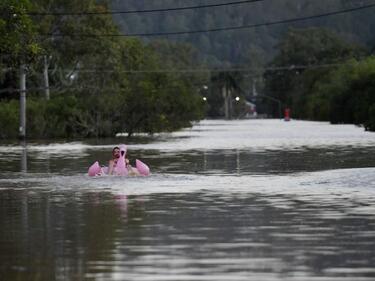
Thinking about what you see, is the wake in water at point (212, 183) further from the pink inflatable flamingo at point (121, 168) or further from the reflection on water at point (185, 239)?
the reflection on water at point (185, 239)

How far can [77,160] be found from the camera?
138 feet

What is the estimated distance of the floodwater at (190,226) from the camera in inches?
499

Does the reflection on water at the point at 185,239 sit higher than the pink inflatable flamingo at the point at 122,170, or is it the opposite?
the pink inflatable flamingo at the point at 122,170

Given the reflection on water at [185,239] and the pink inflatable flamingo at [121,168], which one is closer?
the reflection on water at [185,239]

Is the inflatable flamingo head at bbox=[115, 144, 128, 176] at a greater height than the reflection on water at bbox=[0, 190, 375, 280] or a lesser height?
greater

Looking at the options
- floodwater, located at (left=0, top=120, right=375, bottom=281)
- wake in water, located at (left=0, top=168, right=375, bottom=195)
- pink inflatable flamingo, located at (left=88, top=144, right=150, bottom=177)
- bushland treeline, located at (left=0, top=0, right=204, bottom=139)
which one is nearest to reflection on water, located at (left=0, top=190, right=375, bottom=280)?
floodwater, located at (left=0, top=120, right=375, bottom=281)

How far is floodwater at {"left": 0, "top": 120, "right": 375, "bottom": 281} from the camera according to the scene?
499 inches

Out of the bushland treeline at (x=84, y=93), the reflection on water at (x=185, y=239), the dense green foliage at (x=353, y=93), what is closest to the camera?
the reflection on water at (x=185, y=239)

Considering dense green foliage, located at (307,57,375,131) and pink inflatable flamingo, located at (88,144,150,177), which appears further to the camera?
dense green foliage, located at (307,57,375,131)

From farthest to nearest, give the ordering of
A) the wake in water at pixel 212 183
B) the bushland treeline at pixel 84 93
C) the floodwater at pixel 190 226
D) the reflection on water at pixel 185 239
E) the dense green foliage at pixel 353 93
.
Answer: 1. the dense green foliage at pixel 353 93
2. the bushland treeline at pixel 84 93
3. the wake in water at pixel 212 183
4. the floodwater at pixel 190 226
5. the reflection on water at pixel 185 239

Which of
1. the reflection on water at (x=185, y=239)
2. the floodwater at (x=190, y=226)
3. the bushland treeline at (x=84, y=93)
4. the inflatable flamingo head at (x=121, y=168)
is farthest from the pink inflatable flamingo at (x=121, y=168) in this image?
the bushland treeline at (x=84, y=93)

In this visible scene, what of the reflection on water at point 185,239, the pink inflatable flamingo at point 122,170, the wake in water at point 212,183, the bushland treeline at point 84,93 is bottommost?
the reflection on water at point 185,239

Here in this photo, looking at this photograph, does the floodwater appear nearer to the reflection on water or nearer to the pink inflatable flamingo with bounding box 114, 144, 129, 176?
the reflection on water

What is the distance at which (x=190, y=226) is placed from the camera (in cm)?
1723
